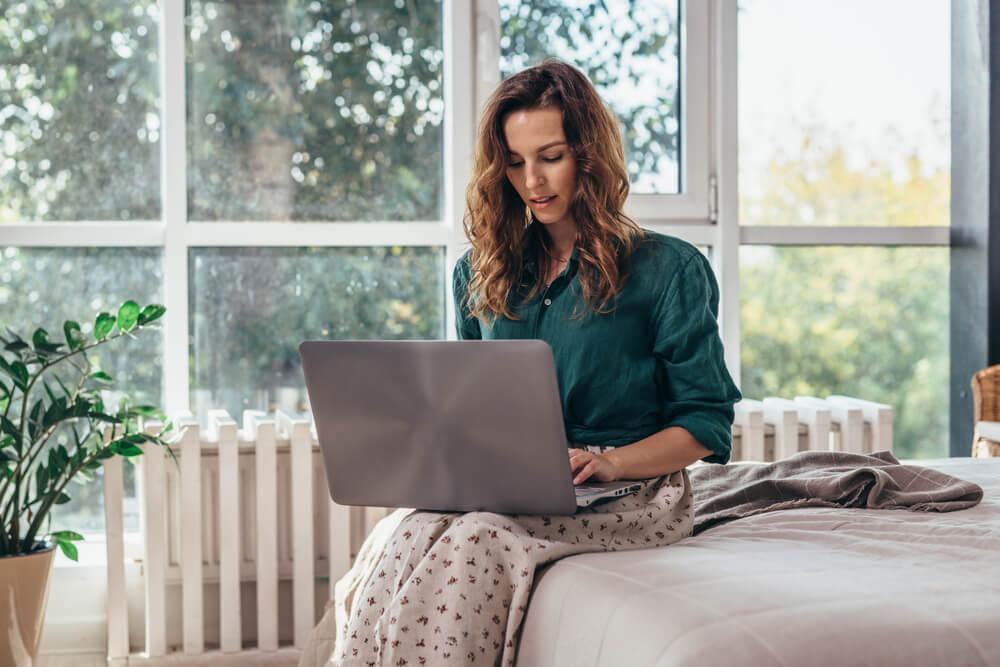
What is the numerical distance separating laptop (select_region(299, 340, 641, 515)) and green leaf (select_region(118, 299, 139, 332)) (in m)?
1.17

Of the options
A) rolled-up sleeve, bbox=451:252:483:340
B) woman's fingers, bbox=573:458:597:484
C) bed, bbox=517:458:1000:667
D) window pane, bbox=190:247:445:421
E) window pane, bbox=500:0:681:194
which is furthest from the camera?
window pane, bbox=500:0:681:194

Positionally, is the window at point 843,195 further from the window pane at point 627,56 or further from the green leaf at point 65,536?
the green leaf at point 65,536

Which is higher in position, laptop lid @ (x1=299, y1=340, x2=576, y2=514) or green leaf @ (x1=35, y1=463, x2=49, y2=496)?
laptop lid @ (x1=299, y1=340, x2=576, y2=514)

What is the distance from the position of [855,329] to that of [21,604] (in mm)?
2224

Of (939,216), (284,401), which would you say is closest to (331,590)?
(284,401)

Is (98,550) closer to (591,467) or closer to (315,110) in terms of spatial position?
(315,110)

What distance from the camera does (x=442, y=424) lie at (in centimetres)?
134

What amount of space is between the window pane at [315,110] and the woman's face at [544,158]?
134cm

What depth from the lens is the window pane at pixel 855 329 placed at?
10.6 feet

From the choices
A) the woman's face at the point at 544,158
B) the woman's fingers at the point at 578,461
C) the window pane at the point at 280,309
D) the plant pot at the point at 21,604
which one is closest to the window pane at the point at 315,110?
the window pane at the point at 280,309

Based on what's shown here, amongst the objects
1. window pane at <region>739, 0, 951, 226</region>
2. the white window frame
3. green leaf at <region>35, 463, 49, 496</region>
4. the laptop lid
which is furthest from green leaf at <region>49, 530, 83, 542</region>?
window pane at <region>739, 0, 951, 226</region>

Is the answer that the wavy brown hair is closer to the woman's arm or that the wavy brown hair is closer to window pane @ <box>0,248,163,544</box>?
the woman's arm

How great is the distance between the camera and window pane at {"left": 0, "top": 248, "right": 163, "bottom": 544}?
2.79 m

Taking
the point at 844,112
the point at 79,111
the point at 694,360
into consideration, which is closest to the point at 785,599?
the point at 694,360
